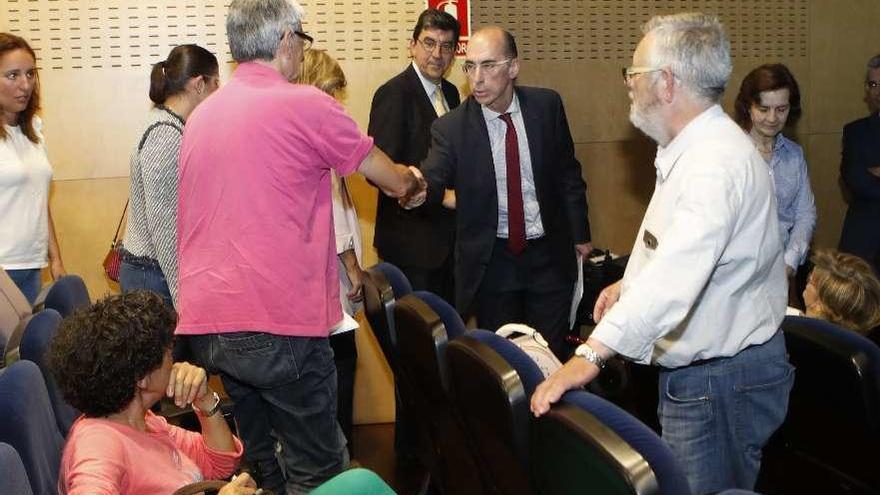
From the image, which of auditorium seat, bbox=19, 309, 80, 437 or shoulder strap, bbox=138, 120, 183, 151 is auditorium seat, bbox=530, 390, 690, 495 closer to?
auditorium seat, bbox=19, 309, 80, 437

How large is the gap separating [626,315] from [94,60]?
313 cm

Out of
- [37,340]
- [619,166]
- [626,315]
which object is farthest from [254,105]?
[619,166]

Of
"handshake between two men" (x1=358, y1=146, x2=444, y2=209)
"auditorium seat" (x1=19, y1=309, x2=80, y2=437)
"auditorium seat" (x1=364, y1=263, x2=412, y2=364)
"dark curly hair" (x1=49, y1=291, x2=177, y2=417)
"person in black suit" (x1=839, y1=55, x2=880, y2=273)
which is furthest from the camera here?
"person in black suit" (x1=839, y1=55, x2=880, y2=273)

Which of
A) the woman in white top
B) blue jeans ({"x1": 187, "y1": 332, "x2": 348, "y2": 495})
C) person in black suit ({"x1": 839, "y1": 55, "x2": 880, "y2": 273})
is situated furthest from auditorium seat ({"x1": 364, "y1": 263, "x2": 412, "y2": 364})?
person in black suit ({"x1": 839, "y1": 55, "x2": 880, "y2": 273})

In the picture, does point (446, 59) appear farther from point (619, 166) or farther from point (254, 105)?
point (254, 105)

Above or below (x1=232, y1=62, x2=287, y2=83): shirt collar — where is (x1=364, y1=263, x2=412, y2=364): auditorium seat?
below

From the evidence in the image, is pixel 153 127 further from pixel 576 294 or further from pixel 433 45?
pixel 576 294

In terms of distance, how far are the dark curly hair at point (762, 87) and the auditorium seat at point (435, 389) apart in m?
2.10

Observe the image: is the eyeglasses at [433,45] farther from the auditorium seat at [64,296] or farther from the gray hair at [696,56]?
the gray hair at [696,56]

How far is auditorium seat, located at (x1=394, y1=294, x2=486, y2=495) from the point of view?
98.4 inches

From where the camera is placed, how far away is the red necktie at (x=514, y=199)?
3.73 metres

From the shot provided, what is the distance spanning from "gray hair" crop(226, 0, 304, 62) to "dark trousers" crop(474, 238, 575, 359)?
147 cm

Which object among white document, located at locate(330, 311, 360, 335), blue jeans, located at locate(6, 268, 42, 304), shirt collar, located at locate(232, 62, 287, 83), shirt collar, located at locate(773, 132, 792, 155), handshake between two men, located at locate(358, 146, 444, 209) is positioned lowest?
blue jeans, located at locate(6, 268, 42, 304)

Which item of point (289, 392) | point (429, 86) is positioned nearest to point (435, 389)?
point (289, 392)
